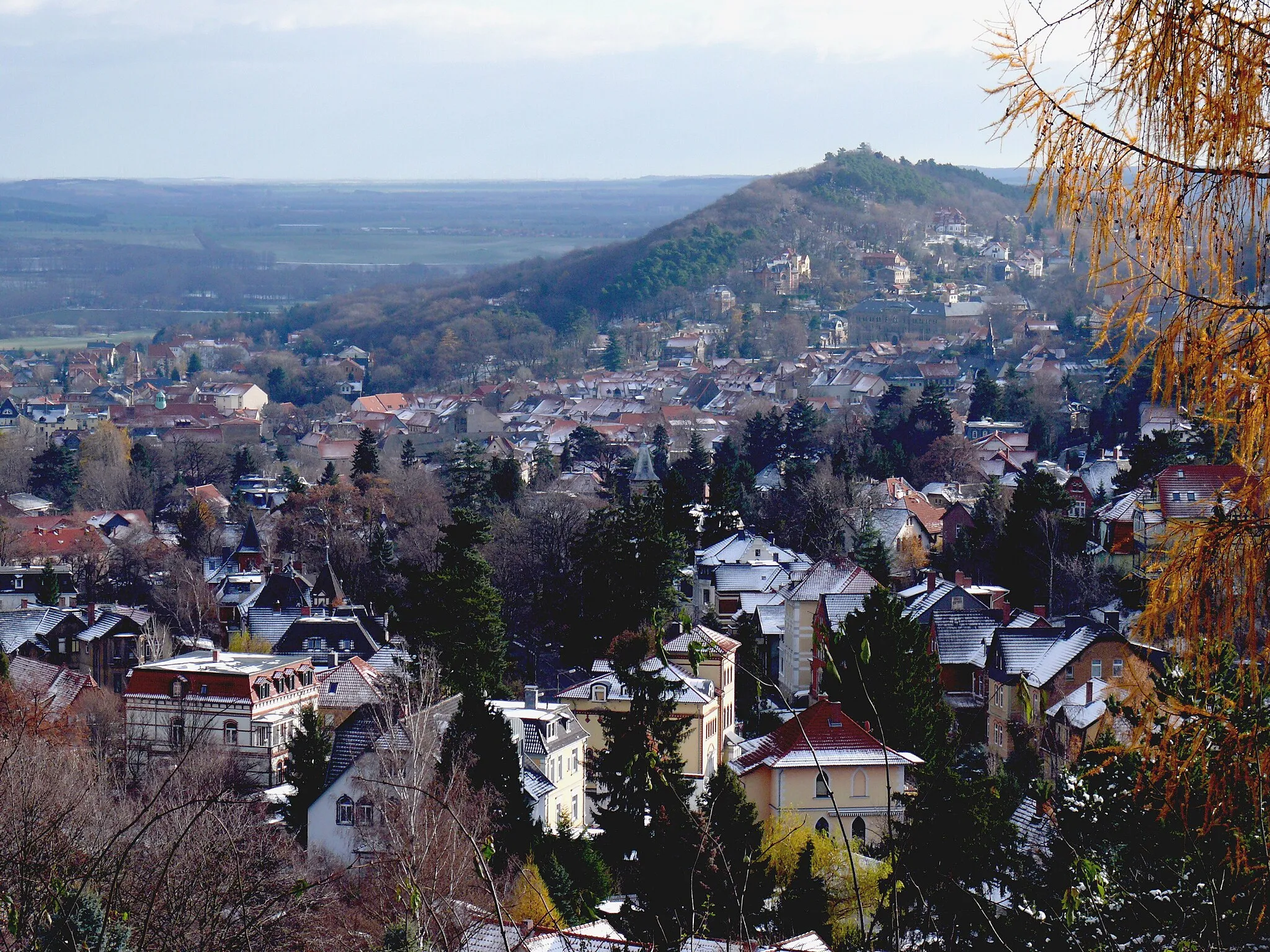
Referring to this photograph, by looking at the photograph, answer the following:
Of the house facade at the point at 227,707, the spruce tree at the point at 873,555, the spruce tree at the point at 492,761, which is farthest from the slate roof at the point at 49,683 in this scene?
the spruce tree at the point at 873,555

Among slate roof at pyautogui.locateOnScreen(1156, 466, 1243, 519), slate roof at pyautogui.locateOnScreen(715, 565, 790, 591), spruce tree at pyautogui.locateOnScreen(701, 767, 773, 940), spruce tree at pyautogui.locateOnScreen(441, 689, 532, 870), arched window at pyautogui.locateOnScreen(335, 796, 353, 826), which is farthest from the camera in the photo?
slate roof at pyautogui.locateOnScreen(715, 565, 790, 591)

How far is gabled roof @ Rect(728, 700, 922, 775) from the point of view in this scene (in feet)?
46.1

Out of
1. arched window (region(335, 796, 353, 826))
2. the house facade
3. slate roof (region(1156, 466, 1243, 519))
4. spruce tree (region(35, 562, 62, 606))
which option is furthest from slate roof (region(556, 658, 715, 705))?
spruce tree (region(35, 562, 62, 606))

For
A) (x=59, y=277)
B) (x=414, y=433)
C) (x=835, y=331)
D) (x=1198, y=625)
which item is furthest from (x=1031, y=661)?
(x=59, y=277)

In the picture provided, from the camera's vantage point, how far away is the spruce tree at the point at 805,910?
8.59 m

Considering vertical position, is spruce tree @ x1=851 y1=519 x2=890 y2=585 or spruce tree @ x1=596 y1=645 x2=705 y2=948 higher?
spruce tree @ x1=596 y1=645 x2=705 y2=948

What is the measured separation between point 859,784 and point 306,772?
498cm

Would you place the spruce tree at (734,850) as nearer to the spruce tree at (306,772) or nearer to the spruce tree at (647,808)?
the spruce tree at (647,808)

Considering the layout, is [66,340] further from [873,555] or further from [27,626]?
[873,555]

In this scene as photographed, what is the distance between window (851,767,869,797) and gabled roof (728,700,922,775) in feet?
0.33

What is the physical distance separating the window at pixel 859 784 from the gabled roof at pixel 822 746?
101mm

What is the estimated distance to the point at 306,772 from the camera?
47.1ft

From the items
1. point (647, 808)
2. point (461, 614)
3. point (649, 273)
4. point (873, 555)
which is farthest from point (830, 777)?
point (649, 273)

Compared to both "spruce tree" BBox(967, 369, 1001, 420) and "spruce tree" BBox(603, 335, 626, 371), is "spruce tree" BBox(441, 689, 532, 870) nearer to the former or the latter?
"spruce tree" BBox(967, 369, 1001, 420)
